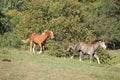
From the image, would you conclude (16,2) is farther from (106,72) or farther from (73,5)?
(106,72)

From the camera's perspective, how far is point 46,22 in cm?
4122

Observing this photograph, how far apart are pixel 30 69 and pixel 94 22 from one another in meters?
48.4

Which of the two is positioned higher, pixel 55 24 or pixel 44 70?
pixel 55 24

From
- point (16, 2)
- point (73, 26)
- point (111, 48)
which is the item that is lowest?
point (111, 48)

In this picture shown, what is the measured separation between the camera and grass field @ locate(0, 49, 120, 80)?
50.4 ft

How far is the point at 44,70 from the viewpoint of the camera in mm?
16734

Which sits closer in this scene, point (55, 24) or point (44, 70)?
point (44, 70)

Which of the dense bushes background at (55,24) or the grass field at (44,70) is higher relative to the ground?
the dense bushes background at (55,24)

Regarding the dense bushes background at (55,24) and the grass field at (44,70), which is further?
the dense bushes background at (55,24)

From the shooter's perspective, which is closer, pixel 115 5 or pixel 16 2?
pixel 115 5

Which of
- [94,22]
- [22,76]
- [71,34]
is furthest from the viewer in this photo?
[94,22]

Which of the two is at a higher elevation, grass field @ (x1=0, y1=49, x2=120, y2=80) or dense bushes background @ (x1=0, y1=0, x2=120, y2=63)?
dense bushes background @ (x1=0, y1=0, x2=120, y2=63)

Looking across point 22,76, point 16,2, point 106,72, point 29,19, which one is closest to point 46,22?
point 29,19

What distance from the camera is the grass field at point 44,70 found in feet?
50.4
